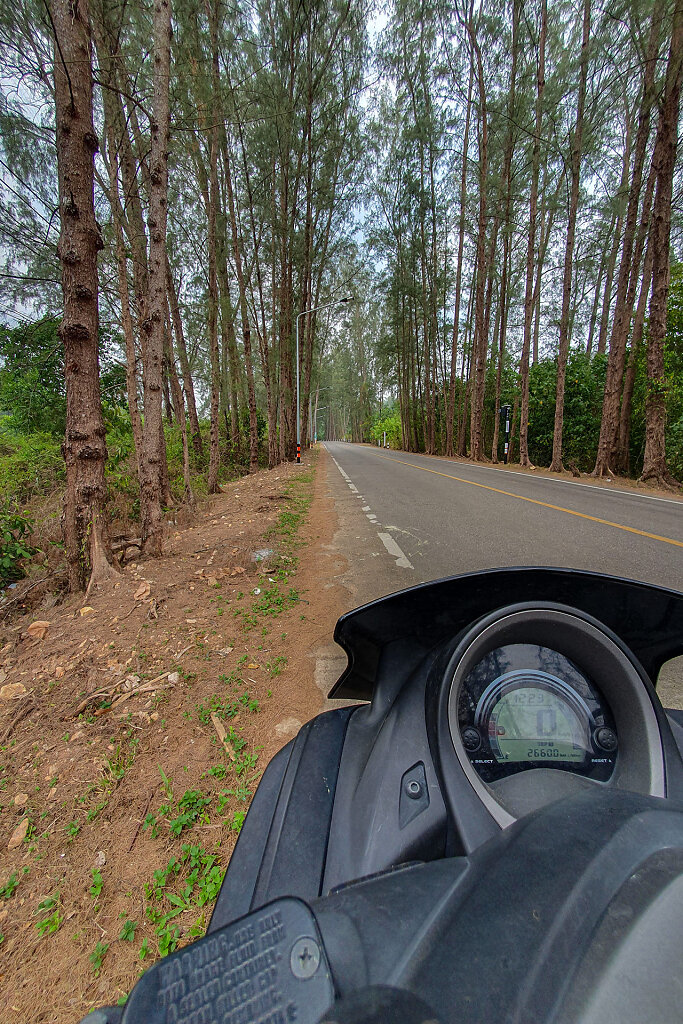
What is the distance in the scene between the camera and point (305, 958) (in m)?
0.54

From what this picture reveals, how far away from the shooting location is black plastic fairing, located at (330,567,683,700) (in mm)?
1211

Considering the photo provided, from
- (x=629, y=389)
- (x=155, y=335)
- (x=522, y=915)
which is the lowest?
(x=522, y=915)

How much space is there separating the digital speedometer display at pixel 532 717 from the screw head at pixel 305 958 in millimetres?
571

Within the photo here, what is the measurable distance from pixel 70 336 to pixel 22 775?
3475mm

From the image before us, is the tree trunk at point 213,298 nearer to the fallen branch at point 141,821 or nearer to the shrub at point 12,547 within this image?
the shrub at point 12,547

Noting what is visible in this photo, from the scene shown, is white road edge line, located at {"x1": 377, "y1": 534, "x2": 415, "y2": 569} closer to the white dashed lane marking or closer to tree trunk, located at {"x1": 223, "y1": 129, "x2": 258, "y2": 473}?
the white dashed lane marking

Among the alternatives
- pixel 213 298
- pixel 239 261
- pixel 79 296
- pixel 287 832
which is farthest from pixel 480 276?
pixel 287 832

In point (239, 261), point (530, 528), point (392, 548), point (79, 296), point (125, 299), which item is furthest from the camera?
point (239, 261)

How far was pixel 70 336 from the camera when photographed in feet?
12.4

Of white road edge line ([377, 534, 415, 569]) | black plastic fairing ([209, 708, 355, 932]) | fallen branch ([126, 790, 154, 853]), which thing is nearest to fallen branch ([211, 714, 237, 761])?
fallen branch ([126, 790, 154, 853])

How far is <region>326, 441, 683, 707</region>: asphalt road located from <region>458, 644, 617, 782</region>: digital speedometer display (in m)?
1.84

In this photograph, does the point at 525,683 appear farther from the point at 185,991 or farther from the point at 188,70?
the point at 188,70

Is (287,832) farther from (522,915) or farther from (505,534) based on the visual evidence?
(505,534)

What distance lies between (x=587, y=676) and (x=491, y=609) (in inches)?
11.7
